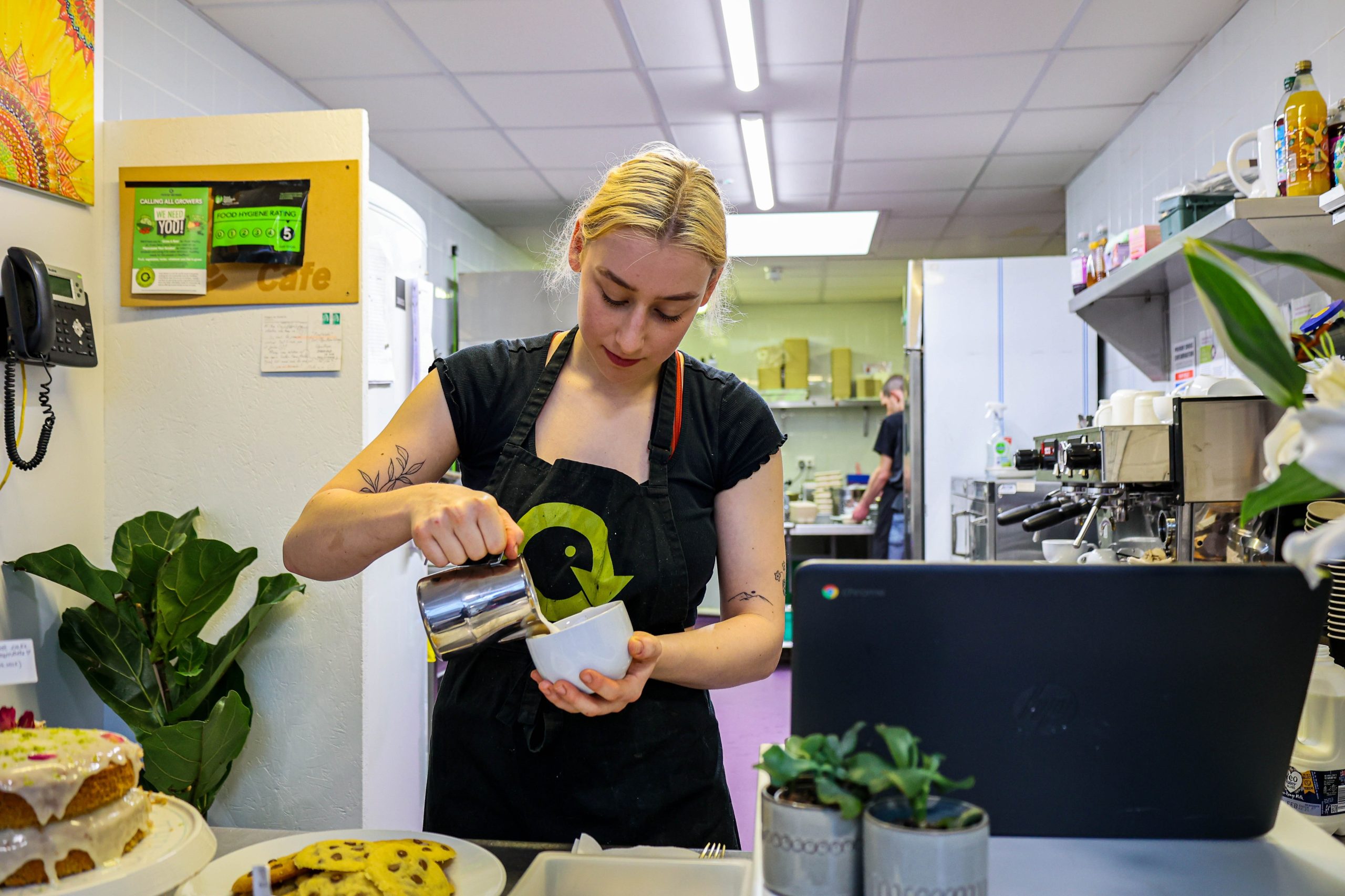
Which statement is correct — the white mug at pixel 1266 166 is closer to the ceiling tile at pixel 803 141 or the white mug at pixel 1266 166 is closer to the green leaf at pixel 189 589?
the green leaf at pixel 189 589

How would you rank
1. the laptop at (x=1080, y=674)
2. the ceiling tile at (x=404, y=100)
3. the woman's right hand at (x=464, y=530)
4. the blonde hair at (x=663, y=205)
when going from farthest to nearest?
the ceiling tile at (x=404, y=100) < the blonde hair at (x=663, y=205) < the woman's right hand at (x=464, y=530) < the laptop at (x=1080, y=674)

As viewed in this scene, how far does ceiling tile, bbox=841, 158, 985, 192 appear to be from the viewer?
4988mm

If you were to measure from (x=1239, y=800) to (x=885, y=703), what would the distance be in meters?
0.29

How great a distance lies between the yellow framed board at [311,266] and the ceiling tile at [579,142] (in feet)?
6.98

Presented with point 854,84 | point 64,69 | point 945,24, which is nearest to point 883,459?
point 854,84

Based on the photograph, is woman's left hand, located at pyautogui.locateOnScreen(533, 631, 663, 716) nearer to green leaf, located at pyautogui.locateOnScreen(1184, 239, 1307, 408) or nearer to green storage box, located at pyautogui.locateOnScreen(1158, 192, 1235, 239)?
green leaf, located at pyautogui.locateOnScreen(1184, 239, 1307, 408)

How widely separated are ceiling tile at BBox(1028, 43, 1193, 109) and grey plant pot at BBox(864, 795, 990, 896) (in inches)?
144

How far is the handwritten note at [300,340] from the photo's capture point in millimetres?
2402

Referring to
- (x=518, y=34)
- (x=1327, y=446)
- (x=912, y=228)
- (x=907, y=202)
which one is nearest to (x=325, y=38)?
(x=518, y=34)

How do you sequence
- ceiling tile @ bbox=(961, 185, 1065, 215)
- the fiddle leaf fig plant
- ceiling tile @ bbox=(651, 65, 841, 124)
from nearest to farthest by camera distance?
the fiddle leaf fig plant
ceiling tile @ bbox=(651, 65, 841, 124)
ceiling tile @ bbox=(961, 185, 1065, 215)

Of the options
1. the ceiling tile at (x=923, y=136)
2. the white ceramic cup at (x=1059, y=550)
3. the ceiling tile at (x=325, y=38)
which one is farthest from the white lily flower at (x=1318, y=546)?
the ceiling tile at (x=923, y=136)

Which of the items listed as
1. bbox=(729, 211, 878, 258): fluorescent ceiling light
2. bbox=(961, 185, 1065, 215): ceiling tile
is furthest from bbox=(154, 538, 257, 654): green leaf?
bbox=(961, 185, 1065, 215): ceiling tile

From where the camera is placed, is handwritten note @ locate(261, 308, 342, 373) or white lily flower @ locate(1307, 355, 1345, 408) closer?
white lily flower @ locate(1307, 355, 1345, 408)

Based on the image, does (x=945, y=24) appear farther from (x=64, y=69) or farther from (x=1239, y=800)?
(x=1239, y=800)
